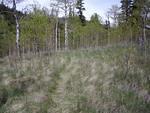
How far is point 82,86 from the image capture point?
1141 centimetres

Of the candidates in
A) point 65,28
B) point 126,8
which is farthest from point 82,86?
point 126,8

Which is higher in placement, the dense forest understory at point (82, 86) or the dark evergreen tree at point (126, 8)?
the dark evergreen tree at point (126, 8)

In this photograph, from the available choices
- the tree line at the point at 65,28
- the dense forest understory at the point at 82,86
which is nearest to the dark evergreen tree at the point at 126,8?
the tree line at the point at 65,28

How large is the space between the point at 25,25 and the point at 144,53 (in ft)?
75.2

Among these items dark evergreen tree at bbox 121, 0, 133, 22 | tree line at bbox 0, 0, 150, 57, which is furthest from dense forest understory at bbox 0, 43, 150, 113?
dark evergreen tree at bbox 121, 0, 133, 22

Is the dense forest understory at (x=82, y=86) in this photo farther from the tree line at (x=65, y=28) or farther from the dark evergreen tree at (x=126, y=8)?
the dark evergreen tree at (x=126, y=8)

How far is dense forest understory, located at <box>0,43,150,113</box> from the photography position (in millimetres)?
9414

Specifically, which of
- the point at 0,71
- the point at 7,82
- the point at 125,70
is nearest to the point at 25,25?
the point at 0,71

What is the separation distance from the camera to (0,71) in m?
15.1

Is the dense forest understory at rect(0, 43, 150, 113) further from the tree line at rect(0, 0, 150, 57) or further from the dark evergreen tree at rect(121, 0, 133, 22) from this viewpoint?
the dark evergreen tree at rect(121, 0, 133, 22)

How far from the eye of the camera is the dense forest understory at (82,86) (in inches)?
371

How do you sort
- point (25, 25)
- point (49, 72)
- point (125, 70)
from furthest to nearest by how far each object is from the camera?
1. point (25, 25)
2. point (49, 72)
3. point (125, 70)

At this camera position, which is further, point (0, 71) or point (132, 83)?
point (0, 71)

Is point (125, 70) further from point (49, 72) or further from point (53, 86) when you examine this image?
point (49, 72)
